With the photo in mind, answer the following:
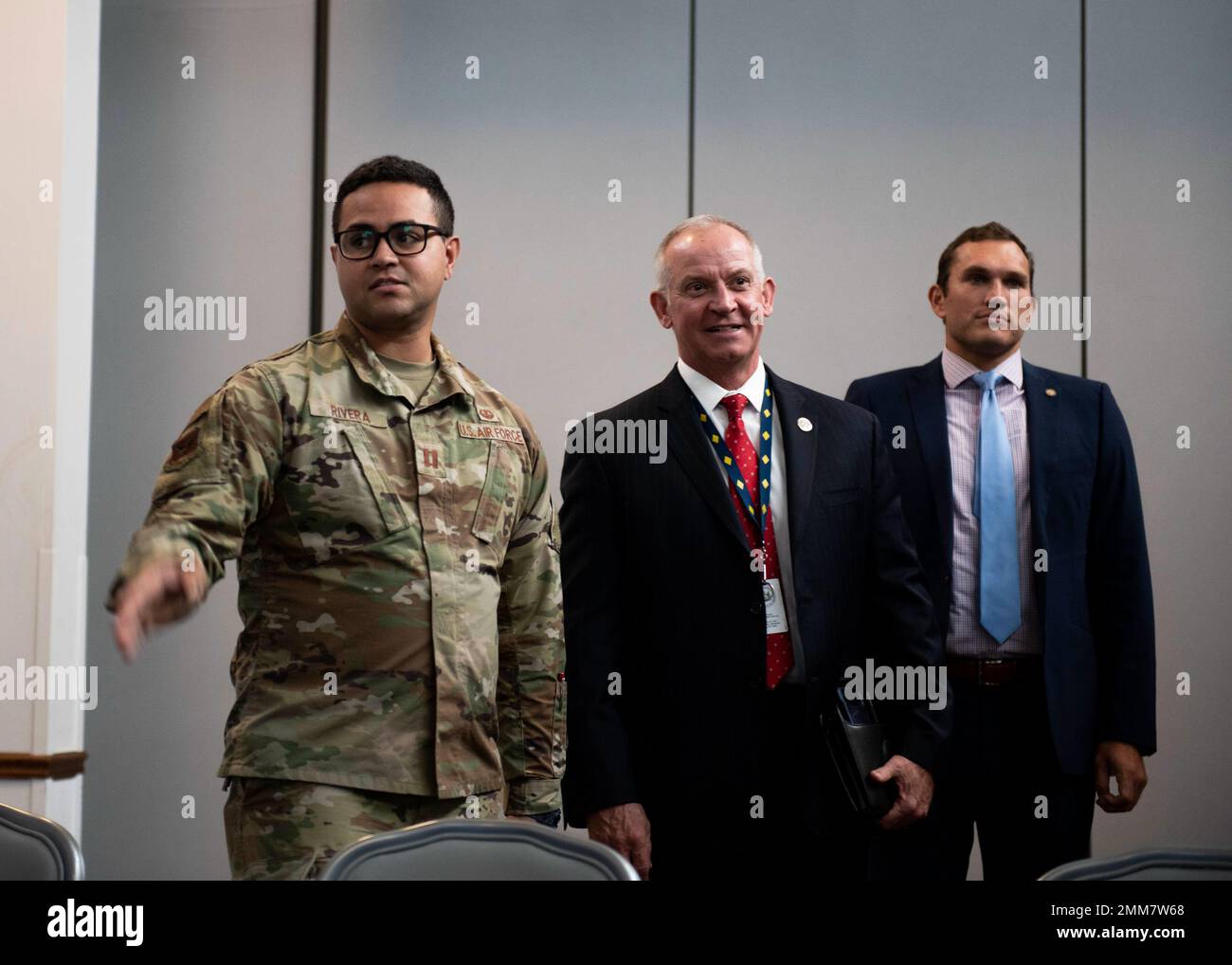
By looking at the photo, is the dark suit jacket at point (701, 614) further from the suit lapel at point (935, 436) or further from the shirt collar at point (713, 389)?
the suit lapel at point (935, 436)

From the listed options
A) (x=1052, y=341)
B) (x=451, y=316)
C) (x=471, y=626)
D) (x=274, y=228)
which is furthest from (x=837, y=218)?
(x=471, y=626)

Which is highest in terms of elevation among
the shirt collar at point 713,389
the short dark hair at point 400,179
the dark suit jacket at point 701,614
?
the short dark hair at point 400,179

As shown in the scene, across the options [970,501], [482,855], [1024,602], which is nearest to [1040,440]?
[970,501]

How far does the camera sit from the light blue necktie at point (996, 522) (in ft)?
8.88

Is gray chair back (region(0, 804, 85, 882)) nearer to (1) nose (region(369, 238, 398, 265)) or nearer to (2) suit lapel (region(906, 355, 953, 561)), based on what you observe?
(1) nose (region(369, 238, 398, 265))

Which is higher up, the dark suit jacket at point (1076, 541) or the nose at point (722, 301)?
the nose at point (722, 301)

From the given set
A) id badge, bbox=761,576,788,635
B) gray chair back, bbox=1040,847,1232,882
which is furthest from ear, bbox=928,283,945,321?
gray chair back, bbox=1040,847,1232,882

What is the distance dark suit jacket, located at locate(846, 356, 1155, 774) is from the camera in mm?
2697

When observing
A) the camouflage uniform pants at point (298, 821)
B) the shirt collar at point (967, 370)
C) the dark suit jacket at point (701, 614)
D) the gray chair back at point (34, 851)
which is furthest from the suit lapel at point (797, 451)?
the gray chair back at point (34, 851)

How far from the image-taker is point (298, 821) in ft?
6.64

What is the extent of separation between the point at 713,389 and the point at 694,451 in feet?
0.50

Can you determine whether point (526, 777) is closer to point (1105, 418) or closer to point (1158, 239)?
point (1105, 418)

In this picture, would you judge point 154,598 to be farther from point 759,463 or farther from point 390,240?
point 759,463
